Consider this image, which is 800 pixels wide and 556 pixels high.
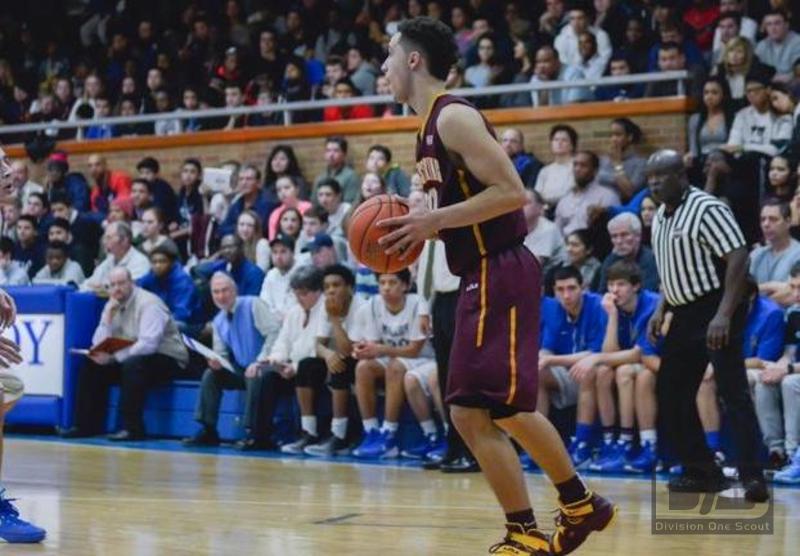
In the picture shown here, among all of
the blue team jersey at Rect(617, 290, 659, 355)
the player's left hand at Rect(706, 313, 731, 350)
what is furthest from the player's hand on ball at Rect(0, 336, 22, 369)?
the blue team jersey at Rect(617, 290, 659, 355)

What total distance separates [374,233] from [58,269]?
8.27 m

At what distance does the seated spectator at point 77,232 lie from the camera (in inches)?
541

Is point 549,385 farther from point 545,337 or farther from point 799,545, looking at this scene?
point 799,545

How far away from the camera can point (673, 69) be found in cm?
1230

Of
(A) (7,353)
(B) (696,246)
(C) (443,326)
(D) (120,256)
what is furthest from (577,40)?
(A) (7,353)

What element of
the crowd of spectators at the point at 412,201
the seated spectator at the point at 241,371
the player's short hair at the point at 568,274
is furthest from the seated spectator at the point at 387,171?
the player's short hair at the point at 568,274

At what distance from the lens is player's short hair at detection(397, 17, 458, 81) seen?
17.5ft

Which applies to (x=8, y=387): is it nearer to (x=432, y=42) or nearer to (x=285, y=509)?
(x=285, y=509)

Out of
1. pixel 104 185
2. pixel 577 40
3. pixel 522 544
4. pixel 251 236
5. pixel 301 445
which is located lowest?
pixel 301 445

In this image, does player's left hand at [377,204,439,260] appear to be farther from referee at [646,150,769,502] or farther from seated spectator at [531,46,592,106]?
seated spectator at [531,46,592,106]

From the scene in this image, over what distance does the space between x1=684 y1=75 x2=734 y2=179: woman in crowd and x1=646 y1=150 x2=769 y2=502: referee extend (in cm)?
363

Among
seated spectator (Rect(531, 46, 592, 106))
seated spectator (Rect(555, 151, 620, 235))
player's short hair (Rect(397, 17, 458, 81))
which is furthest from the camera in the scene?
seated spectator (Rect(531, 46, 592, 106))

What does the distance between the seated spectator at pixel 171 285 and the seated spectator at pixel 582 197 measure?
10.4 feet

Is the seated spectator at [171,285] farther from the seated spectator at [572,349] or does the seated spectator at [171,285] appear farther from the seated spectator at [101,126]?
the seated spectator at [101,126]
